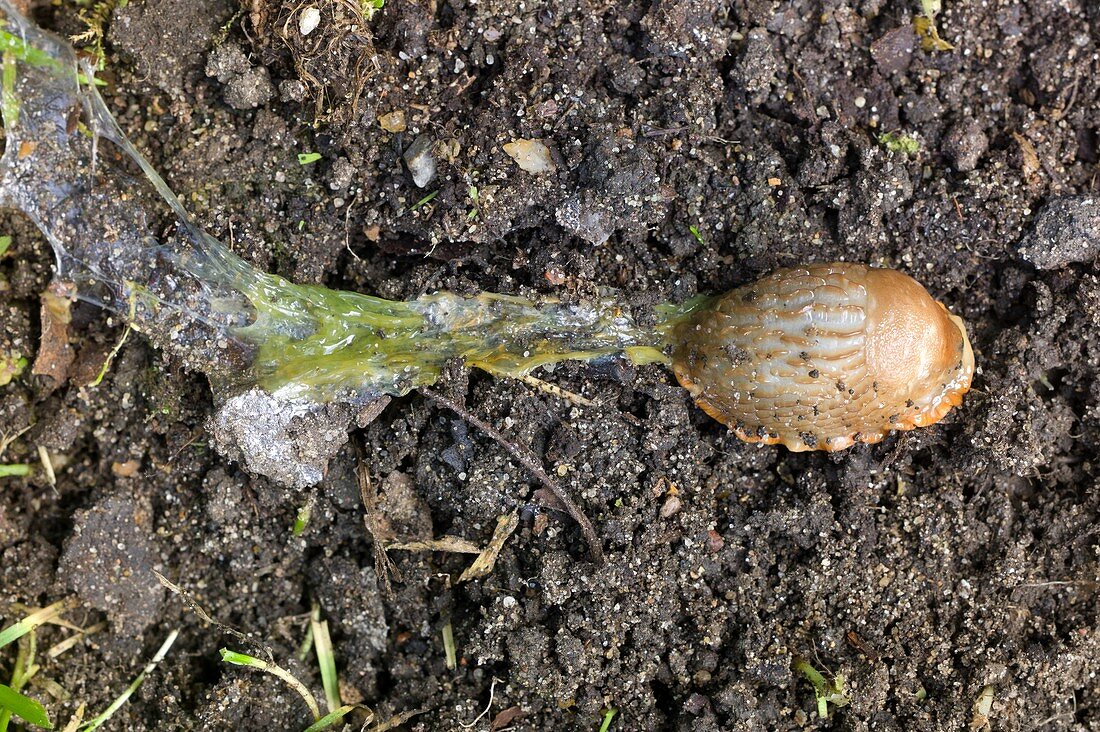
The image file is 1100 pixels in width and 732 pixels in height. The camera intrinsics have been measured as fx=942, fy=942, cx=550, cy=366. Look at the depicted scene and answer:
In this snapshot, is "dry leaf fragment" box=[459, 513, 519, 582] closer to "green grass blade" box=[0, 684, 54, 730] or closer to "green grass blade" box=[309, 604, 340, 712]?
"green grass blade" box=[309, 604, 340, 712]

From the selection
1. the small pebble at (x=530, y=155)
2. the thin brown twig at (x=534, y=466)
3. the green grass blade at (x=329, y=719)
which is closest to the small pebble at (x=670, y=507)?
the thin brown twig at (x=534, y=466)

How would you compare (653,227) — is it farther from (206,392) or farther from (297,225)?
(206,392)

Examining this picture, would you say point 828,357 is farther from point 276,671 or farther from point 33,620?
point 33,620

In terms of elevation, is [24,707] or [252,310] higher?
[252,310]

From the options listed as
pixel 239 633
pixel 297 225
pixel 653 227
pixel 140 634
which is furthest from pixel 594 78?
pixel 140 634

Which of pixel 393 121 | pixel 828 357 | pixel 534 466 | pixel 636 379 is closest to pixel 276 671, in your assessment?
pixel 534 466
